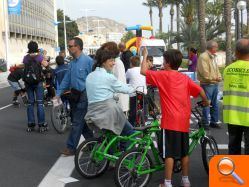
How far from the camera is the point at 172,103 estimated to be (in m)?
5.05

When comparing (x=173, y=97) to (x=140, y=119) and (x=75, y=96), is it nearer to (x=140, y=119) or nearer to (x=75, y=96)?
(x=75, y=96)

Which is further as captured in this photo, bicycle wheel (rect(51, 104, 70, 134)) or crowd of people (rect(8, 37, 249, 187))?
bicycle wheel (rect(51, 104, 70, 134))

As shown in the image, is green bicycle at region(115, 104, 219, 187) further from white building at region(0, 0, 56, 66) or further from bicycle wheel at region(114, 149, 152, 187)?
white building at region(0, 0, 56, 66)

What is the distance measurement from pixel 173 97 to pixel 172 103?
2.6 inches

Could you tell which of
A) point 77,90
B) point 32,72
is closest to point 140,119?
point 32,72

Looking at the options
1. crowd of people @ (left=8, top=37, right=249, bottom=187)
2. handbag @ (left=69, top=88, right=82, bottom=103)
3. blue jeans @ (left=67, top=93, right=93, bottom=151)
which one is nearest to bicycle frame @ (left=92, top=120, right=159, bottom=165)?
crowd of people @ (left=8, top=37, right=249, bottom=187)

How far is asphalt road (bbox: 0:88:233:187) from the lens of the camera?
5902 millimetres

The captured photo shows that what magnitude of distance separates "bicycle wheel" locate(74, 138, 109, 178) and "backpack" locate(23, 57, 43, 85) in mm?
3856

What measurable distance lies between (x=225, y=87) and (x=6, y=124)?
23.5 feet

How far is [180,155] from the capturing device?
514 centimetres

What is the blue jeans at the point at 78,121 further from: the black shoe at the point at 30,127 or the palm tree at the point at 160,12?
the palm tree at the point at 160,12

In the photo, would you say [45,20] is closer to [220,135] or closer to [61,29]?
[61,29]

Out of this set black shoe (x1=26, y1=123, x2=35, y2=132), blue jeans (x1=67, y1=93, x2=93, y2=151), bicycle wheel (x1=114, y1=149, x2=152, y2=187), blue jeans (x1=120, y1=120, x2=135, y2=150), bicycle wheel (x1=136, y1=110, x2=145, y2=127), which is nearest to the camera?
bicycle wheel (x1=114, y1=149, x2=152, y2=187)

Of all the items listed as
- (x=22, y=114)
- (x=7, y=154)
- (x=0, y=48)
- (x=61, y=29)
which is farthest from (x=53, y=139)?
(x=61, y=29)
